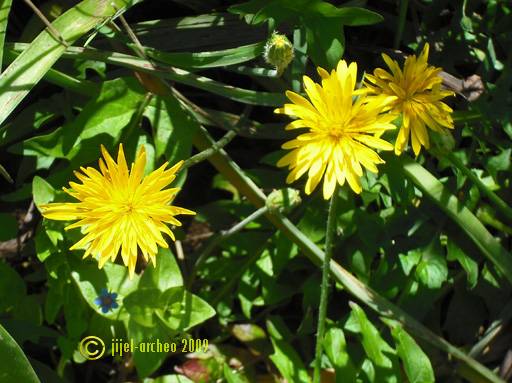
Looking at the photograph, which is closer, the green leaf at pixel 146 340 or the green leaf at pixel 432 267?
the green leaf at pixel 146 340

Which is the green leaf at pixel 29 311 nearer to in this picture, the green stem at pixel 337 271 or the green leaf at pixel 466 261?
the green stem at pixel 337 271

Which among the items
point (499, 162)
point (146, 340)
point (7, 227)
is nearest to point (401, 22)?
point (499, 162)

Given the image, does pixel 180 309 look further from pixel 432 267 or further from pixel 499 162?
pixel 499 162

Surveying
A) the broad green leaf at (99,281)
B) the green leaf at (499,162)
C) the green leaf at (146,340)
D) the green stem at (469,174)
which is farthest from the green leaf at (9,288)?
the green leaf at (499,162)

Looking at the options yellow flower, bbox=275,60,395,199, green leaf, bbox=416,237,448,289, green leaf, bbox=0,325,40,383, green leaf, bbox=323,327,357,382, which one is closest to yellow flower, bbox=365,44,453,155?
yellow flower, bbox=275,60,395,199

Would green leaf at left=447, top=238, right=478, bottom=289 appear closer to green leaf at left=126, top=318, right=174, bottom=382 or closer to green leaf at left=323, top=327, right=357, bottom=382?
green leaf at left=323, top=327, right=357, bottom=382

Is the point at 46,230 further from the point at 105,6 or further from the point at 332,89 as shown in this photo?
the point at 332,89
